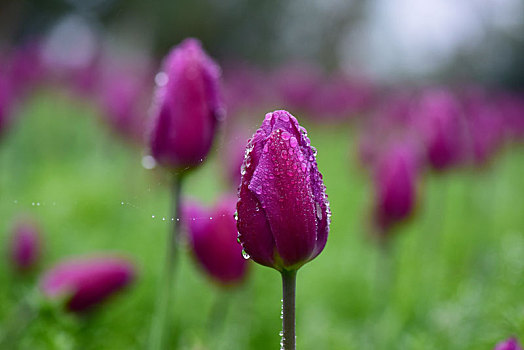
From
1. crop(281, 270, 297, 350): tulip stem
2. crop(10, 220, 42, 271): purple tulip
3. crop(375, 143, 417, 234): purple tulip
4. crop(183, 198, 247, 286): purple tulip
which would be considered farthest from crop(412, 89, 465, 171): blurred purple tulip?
crop(281, 270, 297, 350): tulip stem

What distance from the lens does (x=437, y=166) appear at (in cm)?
140

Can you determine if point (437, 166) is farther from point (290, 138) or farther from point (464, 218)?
point (464, 218)

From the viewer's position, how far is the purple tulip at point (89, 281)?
38.0 inches

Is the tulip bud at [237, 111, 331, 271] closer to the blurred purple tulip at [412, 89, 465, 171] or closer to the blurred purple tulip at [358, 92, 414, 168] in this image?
the blurred purple tulip at [412, 89, 465, 171]

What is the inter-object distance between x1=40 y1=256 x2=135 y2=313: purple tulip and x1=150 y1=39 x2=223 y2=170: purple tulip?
0.27 meters

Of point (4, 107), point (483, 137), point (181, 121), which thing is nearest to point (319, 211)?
point (181, 121)

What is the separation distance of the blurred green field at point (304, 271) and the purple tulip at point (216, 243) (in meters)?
0.07

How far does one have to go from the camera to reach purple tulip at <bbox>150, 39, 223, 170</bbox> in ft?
2.61

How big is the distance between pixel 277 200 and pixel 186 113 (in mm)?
324

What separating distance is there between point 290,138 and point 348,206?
9.32 ft

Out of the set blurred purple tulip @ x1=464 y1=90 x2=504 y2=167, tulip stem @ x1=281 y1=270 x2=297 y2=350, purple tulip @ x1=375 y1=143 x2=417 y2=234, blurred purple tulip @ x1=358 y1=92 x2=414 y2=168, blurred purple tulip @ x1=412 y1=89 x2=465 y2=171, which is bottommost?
tulip stem @ x1=281 y1=270 x2=297 y2=350

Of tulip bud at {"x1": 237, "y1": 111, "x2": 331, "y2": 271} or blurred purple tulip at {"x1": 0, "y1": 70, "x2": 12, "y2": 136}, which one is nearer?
tulip bud at {"x1": 237, "y1": 111, "x2": 331, "y2": 271}

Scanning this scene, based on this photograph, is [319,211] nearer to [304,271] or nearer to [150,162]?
[150,162]

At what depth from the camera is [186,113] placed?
79 centimetres
